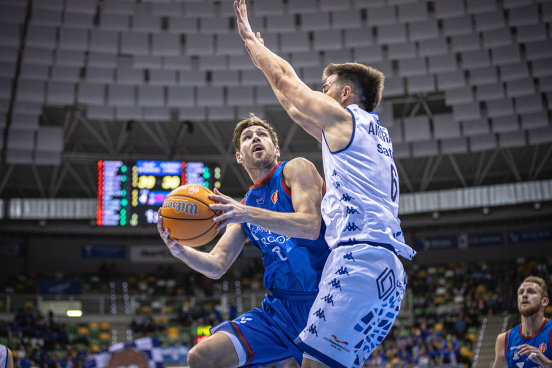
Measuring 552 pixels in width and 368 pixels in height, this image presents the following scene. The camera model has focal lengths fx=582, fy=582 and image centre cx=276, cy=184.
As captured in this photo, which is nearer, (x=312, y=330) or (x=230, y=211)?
(x=312, y=330)

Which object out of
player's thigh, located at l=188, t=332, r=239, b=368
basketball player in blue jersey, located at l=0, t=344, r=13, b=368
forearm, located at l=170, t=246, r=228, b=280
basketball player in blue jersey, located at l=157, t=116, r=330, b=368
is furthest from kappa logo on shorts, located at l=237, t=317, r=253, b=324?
basketball player in blue jersey, located at l=0, t=344, r=13, b=368

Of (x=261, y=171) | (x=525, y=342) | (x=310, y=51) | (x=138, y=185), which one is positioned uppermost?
(x=310, y=51)

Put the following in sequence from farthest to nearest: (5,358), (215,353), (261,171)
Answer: (5,358) < (261,171) < (215,353)

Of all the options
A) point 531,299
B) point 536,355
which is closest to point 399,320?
point 531,299

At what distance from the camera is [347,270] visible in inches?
115

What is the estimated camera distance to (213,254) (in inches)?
161

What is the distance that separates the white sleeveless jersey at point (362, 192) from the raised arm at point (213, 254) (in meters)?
1.03

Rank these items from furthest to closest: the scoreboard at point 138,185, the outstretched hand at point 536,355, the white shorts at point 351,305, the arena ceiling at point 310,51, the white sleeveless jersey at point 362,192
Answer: the arena ceiling at point 310,51, the scoreboard at point 138,185, the outstretched hand at point 536,355, the white sleeveless jersey at point 362,192, the white shorts at point 351,305

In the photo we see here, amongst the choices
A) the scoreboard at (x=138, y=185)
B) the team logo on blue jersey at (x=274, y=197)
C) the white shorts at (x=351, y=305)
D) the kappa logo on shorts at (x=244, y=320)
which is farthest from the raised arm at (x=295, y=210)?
the scoreboard at (x=138, y=185)

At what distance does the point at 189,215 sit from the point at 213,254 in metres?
0.65

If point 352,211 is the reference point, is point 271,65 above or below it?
above

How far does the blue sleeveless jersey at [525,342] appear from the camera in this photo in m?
5.55

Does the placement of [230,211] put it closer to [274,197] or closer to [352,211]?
[352,211]

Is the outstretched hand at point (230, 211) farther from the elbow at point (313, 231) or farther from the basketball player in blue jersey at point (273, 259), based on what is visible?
the elbow at point (313, 231)
